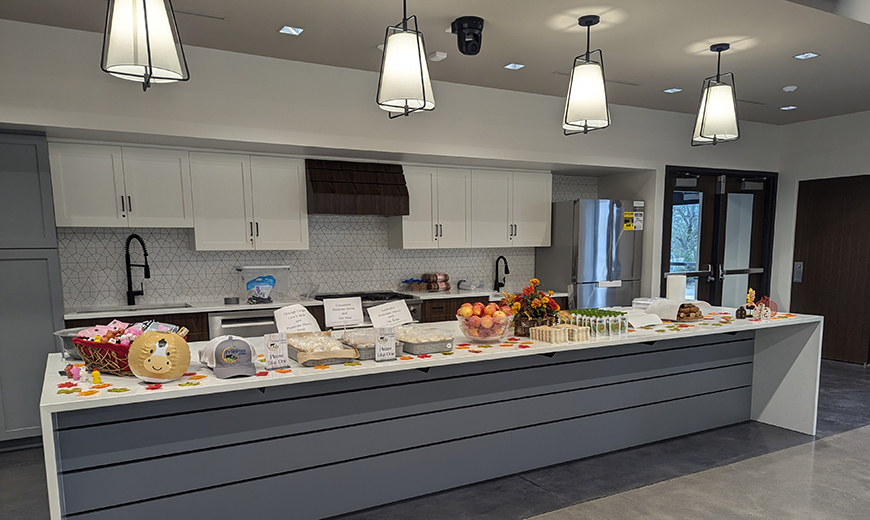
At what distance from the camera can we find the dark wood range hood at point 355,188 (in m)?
4.73

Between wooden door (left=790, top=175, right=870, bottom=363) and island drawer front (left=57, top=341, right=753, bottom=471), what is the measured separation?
403 centimetres

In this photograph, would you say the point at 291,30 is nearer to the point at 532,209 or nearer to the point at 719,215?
the point at 532,209

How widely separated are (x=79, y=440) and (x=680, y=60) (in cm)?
470

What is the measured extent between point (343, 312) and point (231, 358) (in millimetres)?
717

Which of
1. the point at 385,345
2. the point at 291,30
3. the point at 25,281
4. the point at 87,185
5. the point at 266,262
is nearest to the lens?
the point at 385,345

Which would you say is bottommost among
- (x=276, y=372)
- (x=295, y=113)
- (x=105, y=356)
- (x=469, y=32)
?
(x=276, y=372)

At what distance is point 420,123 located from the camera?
4801 mm

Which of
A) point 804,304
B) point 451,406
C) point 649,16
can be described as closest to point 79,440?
point 451,406

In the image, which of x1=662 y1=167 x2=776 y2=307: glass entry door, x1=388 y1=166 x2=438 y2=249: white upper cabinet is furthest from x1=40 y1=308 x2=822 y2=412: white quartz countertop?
x1=662 y1=167 x2=776 y2=307: glass entry door

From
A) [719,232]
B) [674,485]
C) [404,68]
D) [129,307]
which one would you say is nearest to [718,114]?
[404,68]

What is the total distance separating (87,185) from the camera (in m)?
4.05

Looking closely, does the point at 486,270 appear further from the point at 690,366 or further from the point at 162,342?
the point at 162,342

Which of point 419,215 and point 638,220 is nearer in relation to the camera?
point 419,215

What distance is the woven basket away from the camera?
2328mm
